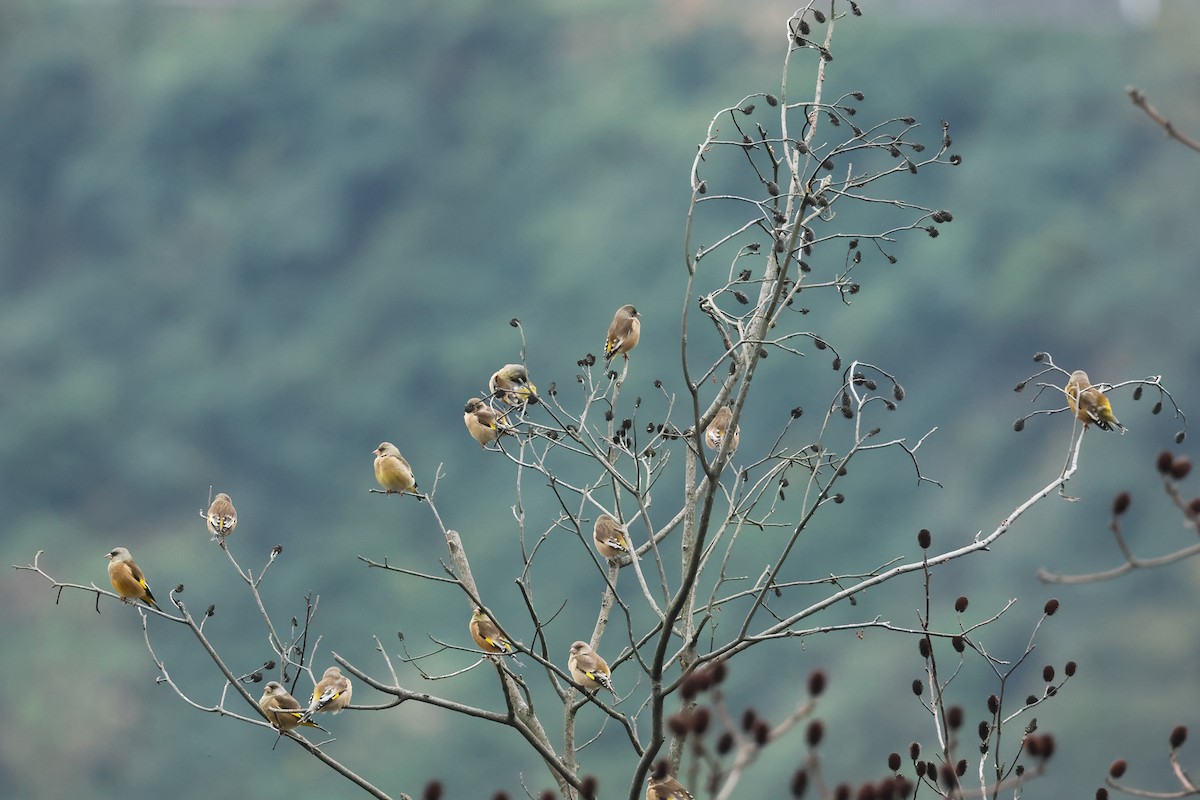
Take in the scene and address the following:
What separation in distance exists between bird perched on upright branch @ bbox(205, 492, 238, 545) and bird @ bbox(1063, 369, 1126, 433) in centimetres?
341

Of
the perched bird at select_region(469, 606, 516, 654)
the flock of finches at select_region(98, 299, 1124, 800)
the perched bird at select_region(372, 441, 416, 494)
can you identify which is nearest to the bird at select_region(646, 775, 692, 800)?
the flock of finches at select_region(98, 299, 1124, 800)

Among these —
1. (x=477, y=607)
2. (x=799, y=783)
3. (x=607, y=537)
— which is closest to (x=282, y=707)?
(x=477, y=607)

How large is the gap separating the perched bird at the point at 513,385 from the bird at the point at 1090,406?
1789mm

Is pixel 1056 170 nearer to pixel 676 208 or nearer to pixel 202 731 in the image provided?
pixel 676 208

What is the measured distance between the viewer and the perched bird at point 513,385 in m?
5.27

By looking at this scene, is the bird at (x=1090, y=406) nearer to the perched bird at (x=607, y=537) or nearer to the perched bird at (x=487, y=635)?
the perched bird at (x=607, y=537)

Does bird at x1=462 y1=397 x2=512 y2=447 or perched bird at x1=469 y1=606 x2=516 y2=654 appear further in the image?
bird at x1=462 y1=397 x2=512 y2=447

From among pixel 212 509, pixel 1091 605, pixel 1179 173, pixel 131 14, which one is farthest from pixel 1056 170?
pixel 212 509

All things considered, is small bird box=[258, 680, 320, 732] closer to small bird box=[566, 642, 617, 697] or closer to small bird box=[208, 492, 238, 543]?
small bird box=[208, 492, 238, 543]

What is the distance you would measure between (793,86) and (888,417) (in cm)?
1032

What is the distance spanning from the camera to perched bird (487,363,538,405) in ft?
17.3

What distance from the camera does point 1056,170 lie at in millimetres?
38438

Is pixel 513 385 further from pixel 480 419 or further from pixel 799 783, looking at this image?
pixel 799 783

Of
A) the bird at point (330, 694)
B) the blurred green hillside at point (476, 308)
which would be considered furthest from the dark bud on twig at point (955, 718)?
the blurred green hillside at point (476, 308)
